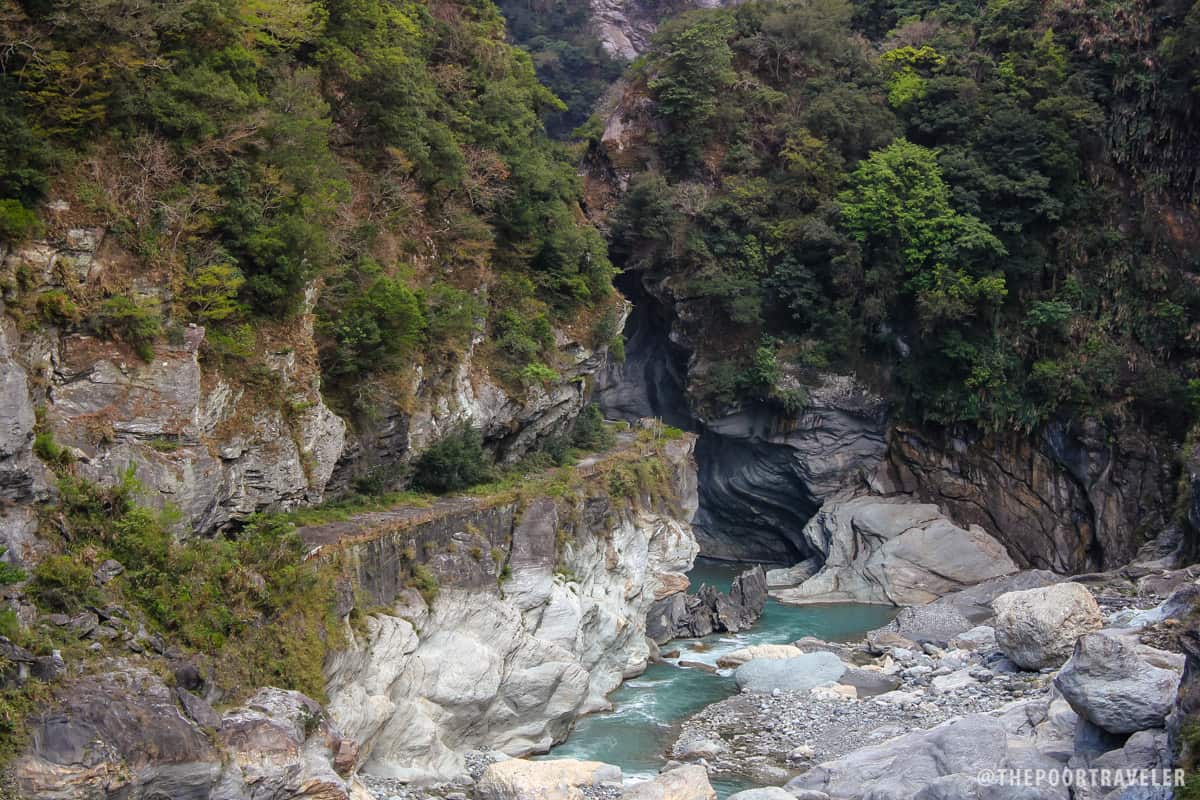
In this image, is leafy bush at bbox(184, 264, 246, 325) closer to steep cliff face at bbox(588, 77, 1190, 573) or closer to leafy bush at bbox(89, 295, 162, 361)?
leafy bush at bbox(89, 295, 162, 361)

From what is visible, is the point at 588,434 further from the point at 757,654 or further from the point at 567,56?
the point at 567,56

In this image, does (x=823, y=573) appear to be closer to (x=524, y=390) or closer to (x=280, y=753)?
(x=524, y=390)

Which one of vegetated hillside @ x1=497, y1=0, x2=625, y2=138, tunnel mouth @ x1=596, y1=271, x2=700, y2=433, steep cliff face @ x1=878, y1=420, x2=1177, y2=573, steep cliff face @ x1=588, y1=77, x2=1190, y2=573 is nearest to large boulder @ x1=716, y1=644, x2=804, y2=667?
steep cliff face @ x1=588, y1=77, x2=1190, y2=573

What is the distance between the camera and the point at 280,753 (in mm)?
10898

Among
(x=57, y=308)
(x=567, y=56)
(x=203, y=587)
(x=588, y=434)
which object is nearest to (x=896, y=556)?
(x=588, y=434)

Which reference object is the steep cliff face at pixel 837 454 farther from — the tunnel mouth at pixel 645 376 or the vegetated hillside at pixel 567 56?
the vegetated hillside at pixel 567 56

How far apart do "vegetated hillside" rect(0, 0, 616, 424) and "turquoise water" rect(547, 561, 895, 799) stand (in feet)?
24.0

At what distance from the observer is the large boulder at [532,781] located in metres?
14.0

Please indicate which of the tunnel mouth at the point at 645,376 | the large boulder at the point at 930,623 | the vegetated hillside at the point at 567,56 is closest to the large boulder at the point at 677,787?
the large boulder at the point at 930,623

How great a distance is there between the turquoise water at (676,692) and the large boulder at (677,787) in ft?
4.20

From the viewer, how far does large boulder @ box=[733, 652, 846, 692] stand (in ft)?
70.7

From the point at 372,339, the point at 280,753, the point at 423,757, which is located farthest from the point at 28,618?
the point at 372,339

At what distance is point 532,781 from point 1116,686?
7693 millimetres

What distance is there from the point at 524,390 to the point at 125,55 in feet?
37.8
